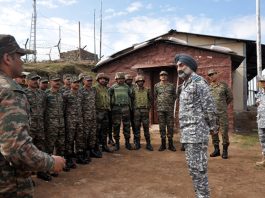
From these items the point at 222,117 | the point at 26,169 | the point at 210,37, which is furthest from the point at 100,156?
the point at 210,37

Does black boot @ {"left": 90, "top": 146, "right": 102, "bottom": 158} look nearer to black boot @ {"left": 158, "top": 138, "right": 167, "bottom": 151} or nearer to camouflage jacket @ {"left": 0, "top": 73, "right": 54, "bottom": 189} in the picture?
black boot @ {"left": 158, "top": 138, "right": 167, "bottom": 151}

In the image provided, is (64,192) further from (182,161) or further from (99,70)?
(99,70)

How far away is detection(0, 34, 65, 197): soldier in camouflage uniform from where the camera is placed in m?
1.91

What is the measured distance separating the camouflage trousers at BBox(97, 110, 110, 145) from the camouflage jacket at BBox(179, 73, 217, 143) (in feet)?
12.7

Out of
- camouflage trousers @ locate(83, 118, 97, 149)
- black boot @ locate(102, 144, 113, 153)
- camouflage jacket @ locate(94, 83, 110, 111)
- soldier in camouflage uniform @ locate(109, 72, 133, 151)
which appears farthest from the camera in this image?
soldier in camouflage uniform @ locate(109, 72, 133, 151)

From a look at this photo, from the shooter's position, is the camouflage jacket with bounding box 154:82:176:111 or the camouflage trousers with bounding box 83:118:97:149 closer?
the camouflage trousers with bounding box 83:118:97:149

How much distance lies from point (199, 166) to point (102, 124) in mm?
4265

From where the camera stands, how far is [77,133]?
661cm

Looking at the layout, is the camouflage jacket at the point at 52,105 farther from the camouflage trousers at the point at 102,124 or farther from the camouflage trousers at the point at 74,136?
the camouflage trousers at the point at 102,124


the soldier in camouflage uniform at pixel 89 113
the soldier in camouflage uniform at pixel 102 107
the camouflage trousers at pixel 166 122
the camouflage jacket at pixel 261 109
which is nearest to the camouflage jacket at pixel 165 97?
the camouflage trousers at pixel 166 122

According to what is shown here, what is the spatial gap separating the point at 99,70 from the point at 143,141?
16.6 ft

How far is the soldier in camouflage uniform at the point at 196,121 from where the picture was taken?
3.86 metres

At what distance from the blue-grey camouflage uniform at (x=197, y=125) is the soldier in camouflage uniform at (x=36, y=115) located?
278cm

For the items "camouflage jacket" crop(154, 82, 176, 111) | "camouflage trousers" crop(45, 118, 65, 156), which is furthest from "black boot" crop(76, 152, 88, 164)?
"camouflage jacket" crop(154, 82, 176, 111)
